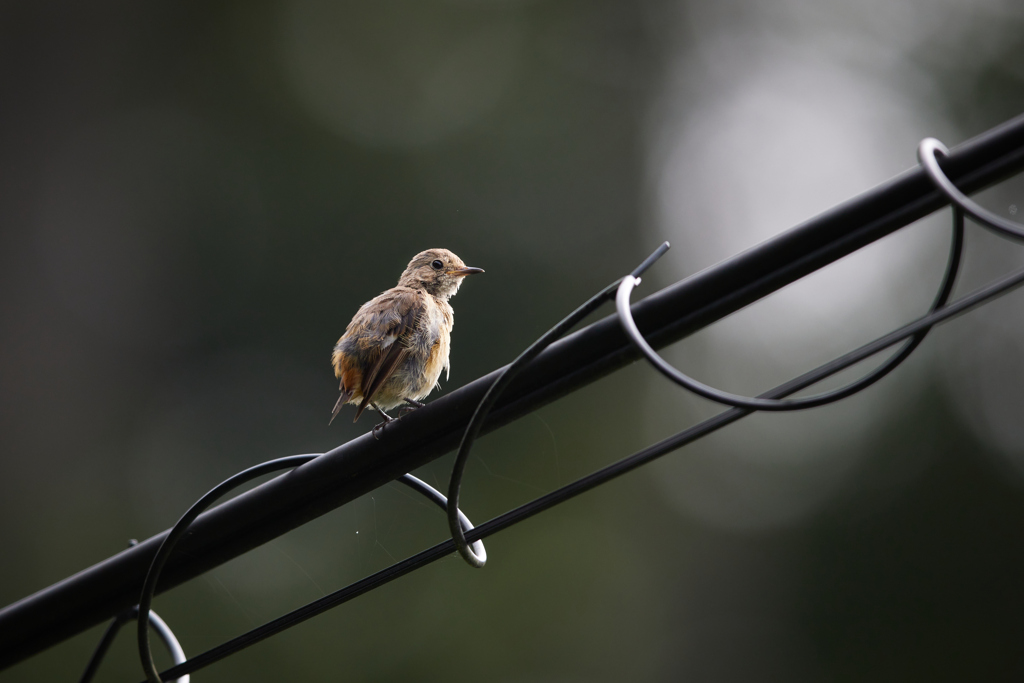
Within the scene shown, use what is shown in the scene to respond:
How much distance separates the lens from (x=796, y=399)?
1.43 meters

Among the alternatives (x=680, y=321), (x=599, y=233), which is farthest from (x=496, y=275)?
(x=680, y=321)

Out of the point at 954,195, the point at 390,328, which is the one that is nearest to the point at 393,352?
the point at 390,328

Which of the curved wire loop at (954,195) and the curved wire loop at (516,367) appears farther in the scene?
the curved wire loop at (516,367)

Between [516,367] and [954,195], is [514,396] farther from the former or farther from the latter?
[954,195]

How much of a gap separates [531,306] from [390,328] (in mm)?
8137

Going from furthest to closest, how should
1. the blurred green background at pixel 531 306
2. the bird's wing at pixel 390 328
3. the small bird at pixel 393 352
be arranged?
the blurred green background at pixel 531 306
the small bird at pixel 393 352
the bird's wing at pixel 390 328

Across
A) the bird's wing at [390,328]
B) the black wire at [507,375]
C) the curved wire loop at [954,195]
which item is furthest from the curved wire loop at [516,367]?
the bird's wing at [390,328]

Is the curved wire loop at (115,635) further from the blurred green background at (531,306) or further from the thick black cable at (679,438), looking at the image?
the blurred green background at (531,306)

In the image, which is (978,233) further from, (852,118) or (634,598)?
(634,598)

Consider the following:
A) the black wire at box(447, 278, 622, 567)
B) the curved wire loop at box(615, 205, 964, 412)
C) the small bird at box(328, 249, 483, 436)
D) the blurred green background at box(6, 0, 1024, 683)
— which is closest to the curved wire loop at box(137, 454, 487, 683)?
the black wire at box(447, 278, 622, 567)

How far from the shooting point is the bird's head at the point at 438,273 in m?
3.77

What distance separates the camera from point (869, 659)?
14.6 meters

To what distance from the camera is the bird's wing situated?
3135mm

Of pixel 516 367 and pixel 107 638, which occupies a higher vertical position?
pixel 516 367
